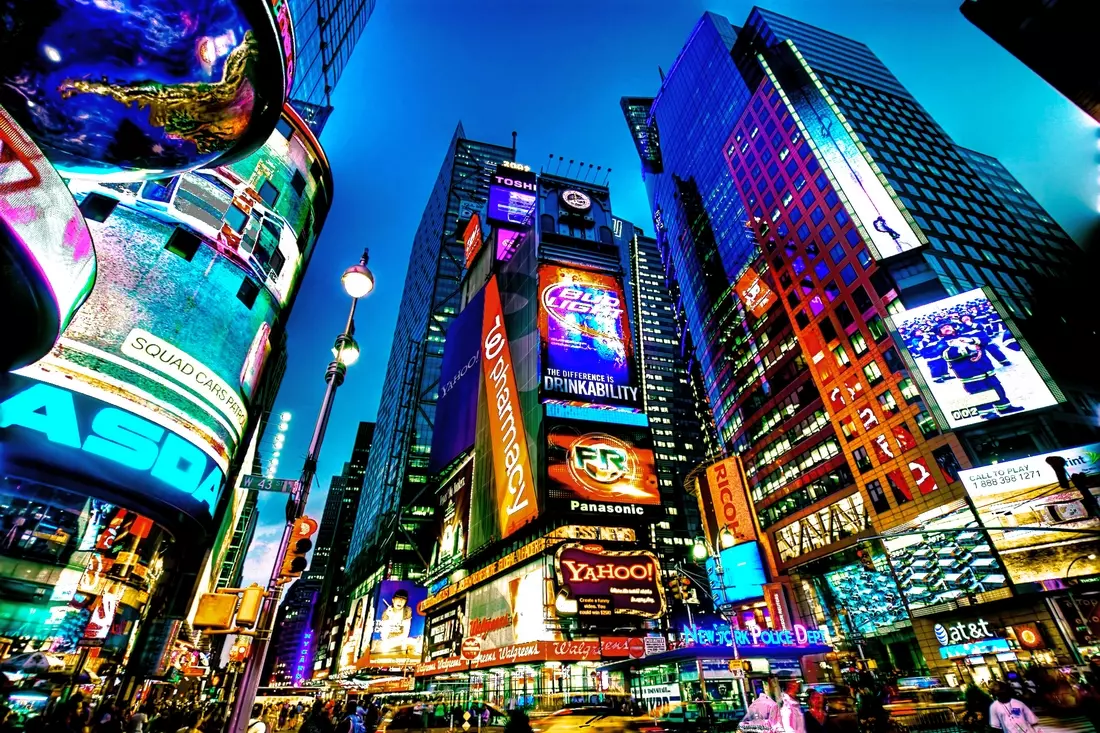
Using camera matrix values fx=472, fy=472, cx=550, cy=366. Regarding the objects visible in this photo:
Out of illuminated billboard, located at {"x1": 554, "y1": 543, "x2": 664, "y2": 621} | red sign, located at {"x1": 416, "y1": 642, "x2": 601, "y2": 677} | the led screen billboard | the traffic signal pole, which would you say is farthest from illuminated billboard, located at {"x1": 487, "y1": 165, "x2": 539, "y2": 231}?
the traffic signal pole

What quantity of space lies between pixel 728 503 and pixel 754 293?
29.7 m

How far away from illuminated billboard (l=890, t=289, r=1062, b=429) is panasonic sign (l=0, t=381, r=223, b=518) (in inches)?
1909

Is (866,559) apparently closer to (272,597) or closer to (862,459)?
(862,459)

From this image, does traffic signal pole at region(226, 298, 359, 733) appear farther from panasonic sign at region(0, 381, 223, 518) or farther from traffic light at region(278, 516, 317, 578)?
panasonic sign at region(0, 381, 223, 518)

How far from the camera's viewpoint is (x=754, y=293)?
66.3 m

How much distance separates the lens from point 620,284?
38.0 metres

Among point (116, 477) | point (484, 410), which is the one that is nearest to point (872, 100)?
point (484, 410)

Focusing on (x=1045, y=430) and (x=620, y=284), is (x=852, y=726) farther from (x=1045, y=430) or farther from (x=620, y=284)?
(x=1045, y=430)

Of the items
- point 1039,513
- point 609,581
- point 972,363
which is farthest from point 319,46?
point 1039,513

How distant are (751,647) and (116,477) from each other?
852 inches

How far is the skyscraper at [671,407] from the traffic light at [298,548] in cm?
8114

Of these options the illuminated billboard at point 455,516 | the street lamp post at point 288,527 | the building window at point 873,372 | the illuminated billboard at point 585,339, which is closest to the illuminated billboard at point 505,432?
the illuminated billboard at point 585,339

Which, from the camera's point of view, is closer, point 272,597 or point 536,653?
point 272,597

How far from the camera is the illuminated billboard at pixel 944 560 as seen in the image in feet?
109
